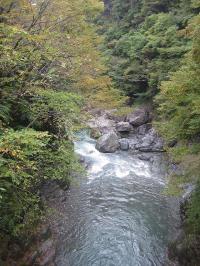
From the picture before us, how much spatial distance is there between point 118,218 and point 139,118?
13.6m

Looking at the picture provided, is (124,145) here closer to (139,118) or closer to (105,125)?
(105,125)

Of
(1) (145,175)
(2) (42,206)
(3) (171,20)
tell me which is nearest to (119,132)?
(1) (145,175)

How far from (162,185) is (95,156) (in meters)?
5.45

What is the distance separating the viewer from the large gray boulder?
2169 centimetres

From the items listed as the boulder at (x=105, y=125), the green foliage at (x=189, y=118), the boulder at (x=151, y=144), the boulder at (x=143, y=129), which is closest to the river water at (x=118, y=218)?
the green foliage at (x=189, y=118)

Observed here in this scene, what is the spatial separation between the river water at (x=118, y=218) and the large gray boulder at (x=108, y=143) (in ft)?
6.09

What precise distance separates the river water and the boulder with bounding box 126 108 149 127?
6.58 m

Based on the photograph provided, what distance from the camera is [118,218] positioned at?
44.6ft

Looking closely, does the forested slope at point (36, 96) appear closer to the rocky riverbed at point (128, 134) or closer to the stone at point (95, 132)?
the stone at point (95, 132)

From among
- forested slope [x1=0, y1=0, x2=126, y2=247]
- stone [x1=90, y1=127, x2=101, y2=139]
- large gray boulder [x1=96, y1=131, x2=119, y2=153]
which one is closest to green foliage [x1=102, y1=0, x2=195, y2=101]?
large gray boulder [x1=96, y1=131, x2=119, y2=153]

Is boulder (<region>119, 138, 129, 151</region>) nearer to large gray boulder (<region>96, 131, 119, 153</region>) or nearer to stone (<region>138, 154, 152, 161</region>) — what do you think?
large gray boulder (<region>96, 131, 119, 153</region>)

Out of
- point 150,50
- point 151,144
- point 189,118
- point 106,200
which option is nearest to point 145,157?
point 151,144

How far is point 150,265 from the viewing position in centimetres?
1070

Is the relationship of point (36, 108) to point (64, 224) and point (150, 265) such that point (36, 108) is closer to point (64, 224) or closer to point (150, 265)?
point (64, 224)
